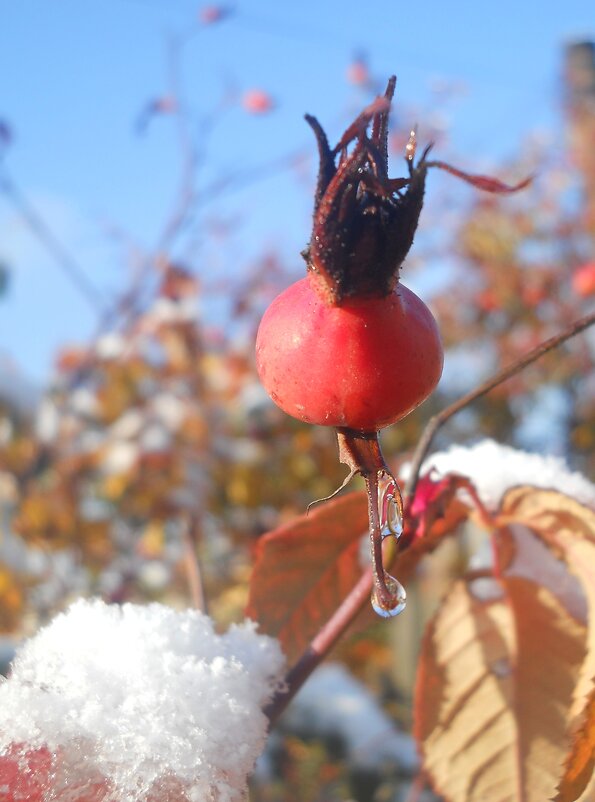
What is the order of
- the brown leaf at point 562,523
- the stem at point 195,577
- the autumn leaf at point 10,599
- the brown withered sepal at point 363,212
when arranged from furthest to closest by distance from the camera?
the autumn leaf at point 10,599, the stem at point 195,577, the brown leaf at point 562,523, the brown withered sepal at point 363,212

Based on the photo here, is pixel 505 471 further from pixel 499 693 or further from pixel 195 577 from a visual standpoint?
pixel 195 577

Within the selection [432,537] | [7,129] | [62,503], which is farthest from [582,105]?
[432,537]

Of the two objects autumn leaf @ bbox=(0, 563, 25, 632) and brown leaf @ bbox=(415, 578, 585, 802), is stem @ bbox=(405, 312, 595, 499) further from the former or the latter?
autumn leaf @ bbox=(0, 563, 25, 632)

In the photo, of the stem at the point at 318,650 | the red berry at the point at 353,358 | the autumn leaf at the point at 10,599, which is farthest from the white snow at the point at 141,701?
the autumn leaf at the point at 10,599

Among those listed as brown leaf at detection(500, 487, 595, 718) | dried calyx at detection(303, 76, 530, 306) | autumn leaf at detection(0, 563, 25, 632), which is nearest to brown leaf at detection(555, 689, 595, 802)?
brown leaf at detection(500, 487, 595, 718)

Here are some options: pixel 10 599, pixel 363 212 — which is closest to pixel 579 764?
pixel 363 212

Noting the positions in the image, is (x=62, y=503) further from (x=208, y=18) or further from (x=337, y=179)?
(x=337, y=179)

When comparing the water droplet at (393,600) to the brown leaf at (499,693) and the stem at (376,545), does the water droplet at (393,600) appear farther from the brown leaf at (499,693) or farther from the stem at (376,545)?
the brown leaf at (499,693)
